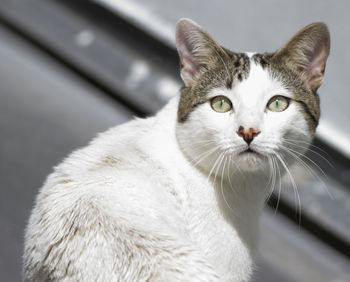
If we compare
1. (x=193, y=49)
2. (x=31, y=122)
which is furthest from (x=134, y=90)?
(x=193, y=49)

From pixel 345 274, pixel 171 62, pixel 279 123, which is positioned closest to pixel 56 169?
pixel 279 123

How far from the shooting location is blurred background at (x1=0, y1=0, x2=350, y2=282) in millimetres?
1687

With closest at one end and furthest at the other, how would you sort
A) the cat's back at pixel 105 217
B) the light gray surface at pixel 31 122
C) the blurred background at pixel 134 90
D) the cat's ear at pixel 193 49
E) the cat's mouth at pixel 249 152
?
the cat's back at pixel 105 217 → the cat's mouth at pixel 249 152 → the cat's ear at pixel 193 49 → the light gray surface at pixel 31 122 → the blurred background at pixel 134 90

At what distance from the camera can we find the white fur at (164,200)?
0.77 meters

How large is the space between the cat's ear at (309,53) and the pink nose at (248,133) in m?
0.20

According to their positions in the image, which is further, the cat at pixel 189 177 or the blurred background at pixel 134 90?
the blurred background at pixel 134 90

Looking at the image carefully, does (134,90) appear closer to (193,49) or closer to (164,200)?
(193,49)

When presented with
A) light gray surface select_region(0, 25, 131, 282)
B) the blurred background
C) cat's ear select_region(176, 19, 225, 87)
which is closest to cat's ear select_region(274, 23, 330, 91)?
cat's ear select_region(176, 19, 225, 87)

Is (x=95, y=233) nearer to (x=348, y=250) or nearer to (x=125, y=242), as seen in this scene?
(x=125, y=242)

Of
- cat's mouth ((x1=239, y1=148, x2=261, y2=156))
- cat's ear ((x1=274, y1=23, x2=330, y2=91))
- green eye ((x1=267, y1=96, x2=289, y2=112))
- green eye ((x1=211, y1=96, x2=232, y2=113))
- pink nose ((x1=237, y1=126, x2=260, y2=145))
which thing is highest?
cat's ear ((x1=274, y1=23, x2=330, y2=91))

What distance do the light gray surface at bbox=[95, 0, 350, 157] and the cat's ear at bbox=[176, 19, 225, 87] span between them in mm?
975

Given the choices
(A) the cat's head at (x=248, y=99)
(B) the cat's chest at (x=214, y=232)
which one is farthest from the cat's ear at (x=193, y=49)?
(B) the cat's chest at (x=214, y=232)

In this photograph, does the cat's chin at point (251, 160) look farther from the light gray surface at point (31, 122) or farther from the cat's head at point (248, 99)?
the light gray surface at point (31, 122)

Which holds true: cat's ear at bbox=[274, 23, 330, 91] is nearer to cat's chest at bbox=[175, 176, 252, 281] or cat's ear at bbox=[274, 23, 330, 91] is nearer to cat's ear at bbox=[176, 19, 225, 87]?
cat's ear at bbox=[176, 19, 225, 87]
